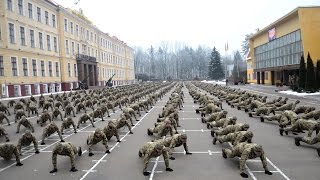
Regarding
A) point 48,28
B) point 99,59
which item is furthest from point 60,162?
point 99,59

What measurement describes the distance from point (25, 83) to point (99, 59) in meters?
39.5

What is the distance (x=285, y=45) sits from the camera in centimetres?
5784

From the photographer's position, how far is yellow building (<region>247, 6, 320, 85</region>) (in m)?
48.9

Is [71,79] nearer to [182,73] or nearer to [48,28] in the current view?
[48,28]

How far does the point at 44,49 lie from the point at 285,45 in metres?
41.2

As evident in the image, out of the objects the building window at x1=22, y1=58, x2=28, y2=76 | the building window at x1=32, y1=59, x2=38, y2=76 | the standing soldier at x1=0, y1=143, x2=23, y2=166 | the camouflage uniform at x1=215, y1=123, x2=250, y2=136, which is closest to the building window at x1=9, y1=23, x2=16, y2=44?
the building window at x1=22, y1=58, x2=28, y2=76

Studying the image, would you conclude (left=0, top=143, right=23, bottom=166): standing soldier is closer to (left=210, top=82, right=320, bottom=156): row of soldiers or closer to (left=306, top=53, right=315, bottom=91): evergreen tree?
(left=210, top=82, right=320, bottom=156): row of soldiers

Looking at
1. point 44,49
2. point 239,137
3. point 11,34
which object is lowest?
point 239,137

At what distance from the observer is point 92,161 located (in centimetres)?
1220

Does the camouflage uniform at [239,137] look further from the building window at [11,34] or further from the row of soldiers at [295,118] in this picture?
the building window at [11,34]

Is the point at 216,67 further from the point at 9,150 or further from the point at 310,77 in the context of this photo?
the point at 9,150

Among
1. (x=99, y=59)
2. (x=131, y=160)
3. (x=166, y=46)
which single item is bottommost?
(x=131, y=160)

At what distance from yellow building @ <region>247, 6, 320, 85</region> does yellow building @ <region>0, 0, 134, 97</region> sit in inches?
1501

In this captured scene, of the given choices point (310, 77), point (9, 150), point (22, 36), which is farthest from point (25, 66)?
point (310, 77)
